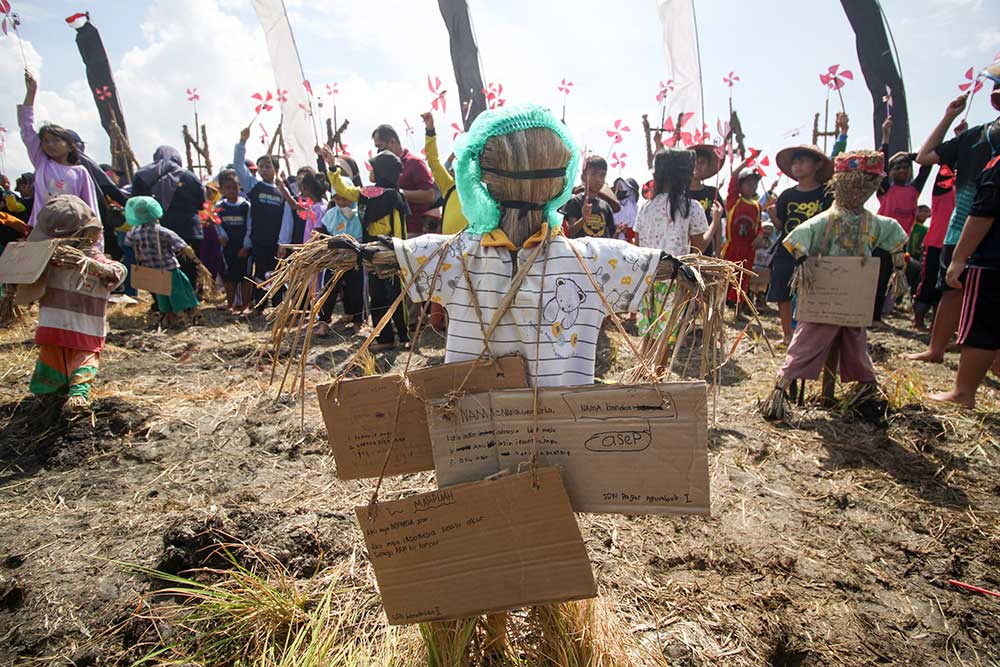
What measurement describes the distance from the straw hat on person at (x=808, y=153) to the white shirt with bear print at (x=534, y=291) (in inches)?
157

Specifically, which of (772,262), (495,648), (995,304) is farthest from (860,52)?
(495,648)

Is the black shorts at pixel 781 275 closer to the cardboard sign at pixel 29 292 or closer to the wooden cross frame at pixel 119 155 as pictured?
the cardboard sign at pixel 29 292

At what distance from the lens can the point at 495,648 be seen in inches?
62.1

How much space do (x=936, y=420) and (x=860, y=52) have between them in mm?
11012

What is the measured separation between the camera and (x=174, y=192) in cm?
698

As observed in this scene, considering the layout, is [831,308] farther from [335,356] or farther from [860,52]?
[860,52]

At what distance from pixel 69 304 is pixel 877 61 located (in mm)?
14216

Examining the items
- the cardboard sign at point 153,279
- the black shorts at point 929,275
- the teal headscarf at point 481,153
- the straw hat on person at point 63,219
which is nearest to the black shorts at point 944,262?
the black shorts at point 929,275

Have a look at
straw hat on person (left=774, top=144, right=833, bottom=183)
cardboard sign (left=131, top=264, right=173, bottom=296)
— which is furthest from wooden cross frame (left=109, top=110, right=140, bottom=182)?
straw hat on person (left=774, top=144, right=833, bottom=183)

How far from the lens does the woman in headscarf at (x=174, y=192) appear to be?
6898 millimetres

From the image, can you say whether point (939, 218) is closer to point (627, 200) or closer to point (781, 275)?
point (781, 275)

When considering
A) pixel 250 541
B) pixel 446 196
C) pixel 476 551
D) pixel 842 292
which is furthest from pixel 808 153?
pixel 250 541

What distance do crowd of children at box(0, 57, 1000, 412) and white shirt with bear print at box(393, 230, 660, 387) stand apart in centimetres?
15

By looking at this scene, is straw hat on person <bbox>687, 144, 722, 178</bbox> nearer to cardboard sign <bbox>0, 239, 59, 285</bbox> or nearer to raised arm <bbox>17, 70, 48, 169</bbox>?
cardboard sign <bbox>0, 239, 59, 285</bbox>
